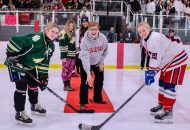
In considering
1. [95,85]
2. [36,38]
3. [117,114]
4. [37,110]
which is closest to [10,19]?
[95,85]

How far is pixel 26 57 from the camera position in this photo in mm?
3908

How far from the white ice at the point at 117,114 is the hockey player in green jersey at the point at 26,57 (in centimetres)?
29

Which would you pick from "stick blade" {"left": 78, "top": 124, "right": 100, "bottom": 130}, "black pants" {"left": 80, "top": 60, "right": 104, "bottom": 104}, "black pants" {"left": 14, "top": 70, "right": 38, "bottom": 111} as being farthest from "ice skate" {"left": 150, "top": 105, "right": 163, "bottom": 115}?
"black pants" {"left": 14, "top": 70, "right": 38, "bottom": 111}

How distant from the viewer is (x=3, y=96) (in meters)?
5.38

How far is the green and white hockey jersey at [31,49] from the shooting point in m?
3.80

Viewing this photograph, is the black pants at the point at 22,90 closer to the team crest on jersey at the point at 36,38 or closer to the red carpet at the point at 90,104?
the team crest on jersey at the point at 36,38

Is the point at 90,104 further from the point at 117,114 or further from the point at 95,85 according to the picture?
the point at 117,114

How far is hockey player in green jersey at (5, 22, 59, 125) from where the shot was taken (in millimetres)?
3809

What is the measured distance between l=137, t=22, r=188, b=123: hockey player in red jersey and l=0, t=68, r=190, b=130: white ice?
0.25 metres

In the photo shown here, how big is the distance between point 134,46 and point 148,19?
114 cm

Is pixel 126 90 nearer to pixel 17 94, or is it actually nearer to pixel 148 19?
pixel 17 94

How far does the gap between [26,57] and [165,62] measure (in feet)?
4.63

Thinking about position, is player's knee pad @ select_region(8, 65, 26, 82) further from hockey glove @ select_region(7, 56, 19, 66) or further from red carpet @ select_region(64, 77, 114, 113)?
red carpet @ select_region(64, 77, 114, 113)

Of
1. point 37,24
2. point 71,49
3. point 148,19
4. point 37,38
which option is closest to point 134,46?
point 148,19
